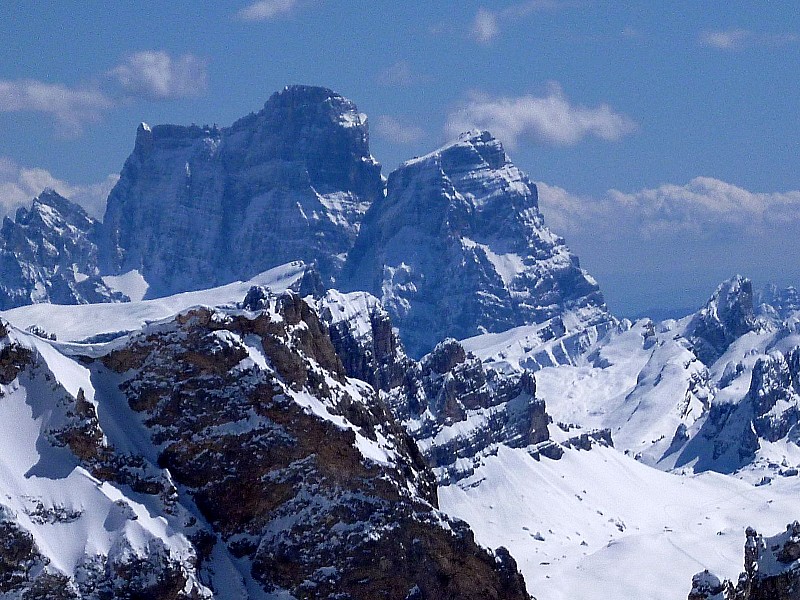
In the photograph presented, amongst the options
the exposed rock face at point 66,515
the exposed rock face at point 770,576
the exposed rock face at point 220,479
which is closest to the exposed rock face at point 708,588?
the exposed rock face at point 770,576

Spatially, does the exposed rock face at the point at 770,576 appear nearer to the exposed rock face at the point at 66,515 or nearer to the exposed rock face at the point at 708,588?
the exposed rock face at the point at 708,588

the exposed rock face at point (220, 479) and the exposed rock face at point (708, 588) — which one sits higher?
the exposed rock face at point (220, 479)

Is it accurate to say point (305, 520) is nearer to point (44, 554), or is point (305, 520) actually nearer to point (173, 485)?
point (173, 485)

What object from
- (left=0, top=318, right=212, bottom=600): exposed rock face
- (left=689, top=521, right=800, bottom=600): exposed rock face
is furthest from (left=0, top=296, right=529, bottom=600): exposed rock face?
(left=689, top=521, right=800, bottom=600): exposed rock face

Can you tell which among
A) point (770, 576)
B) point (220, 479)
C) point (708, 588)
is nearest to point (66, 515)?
point (220, 479)

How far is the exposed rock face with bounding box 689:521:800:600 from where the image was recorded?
11806 cm

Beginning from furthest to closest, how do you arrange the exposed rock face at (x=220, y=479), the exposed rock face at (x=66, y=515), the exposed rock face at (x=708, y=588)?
the exposed rock face at (x=220, y=479) → the exposed rock face at (x=66, y=515) → the exposed rock face at (x=708, y=588)

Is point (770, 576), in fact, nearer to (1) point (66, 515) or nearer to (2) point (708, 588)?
(2) point (708, 588)

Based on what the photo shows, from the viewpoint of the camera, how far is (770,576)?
390 ft

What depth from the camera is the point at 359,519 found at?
494 feet

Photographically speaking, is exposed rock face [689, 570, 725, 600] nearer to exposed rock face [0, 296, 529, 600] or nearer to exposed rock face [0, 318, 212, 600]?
exposed rock face [0, 296, 529, 600]

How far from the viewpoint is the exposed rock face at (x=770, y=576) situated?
118m

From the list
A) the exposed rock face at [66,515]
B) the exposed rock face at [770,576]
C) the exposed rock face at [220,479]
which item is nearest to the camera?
the exposed rock face at [770,576]

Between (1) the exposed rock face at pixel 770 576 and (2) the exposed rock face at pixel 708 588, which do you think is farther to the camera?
(2) the exposed rock face at pixel 708 588
